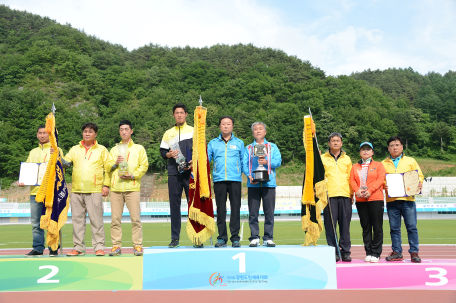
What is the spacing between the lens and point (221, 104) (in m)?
82.8

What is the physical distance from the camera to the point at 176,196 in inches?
213

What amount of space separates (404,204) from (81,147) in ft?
17.7

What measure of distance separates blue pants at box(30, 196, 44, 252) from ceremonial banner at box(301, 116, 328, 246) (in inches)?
173

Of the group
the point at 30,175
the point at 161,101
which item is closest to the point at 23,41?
the point at 161,101

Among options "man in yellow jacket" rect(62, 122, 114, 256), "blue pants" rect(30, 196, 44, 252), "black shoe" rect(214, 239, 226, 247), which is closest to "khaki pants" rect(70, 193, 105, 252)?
"man in yellow jacket" rect(62, 122, 114, 256)

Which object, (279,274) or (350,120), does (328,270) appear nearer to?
(279,274)

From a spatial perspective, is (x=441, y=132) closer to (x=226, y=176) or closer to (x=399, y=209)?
(x=399, y=209)

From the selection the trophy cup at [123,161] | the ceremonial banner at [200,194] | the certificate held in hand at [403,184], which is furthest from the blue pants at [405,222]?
the trophy cup at [123,161]

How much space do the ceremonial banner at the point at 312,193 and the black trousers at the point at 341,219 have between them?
12.0 inches

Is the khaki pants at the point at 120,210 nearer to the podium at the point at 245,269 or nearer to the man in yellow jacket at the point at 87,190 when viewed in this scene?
the man in yellow jacket at the point at 87,190

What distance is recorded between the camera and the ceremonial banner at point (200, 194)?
16.3 feet

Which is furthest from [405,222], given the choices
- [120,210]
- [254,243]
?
[120,210]

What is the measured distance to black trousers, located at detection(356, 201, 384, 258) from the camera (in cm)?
521
